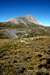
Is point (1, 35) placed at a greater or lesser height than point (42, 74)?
greater

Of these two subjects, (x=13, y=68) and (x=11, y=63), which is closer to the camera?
(x=13, y=68)

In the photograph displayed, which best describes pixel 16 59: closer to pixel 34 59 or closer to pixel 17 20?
pixel 34 59

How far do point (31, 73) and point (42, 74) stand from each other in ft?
1.82

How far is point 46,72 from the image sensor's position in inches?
249

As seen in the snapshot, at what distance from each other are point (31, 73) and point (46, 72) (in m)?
0.68

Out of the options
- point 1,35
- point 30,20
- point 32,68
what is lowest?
point 32,68

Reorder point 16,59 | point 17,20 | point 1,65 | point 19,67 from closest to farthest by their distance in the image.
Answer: point 19,67 < point 1,65 < point 16,59 < point 17,20

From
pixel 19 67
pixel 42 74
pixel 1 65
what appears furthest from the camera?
pixel 1 65

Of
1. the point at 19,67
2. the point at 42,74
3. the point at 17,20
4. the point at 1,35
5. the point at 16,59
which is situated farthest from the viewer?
the point at 17,20

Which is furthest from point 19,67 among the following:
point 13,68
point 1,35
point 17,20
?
point 17,20

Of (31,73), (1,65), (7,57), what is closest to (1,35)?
(7,57)

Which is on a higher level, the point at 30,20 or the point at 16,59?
the point at 30,20

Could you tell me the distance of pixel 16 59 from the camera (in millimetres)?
8617

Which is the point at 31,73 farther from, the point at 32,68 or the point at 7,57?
the point at 7,57
